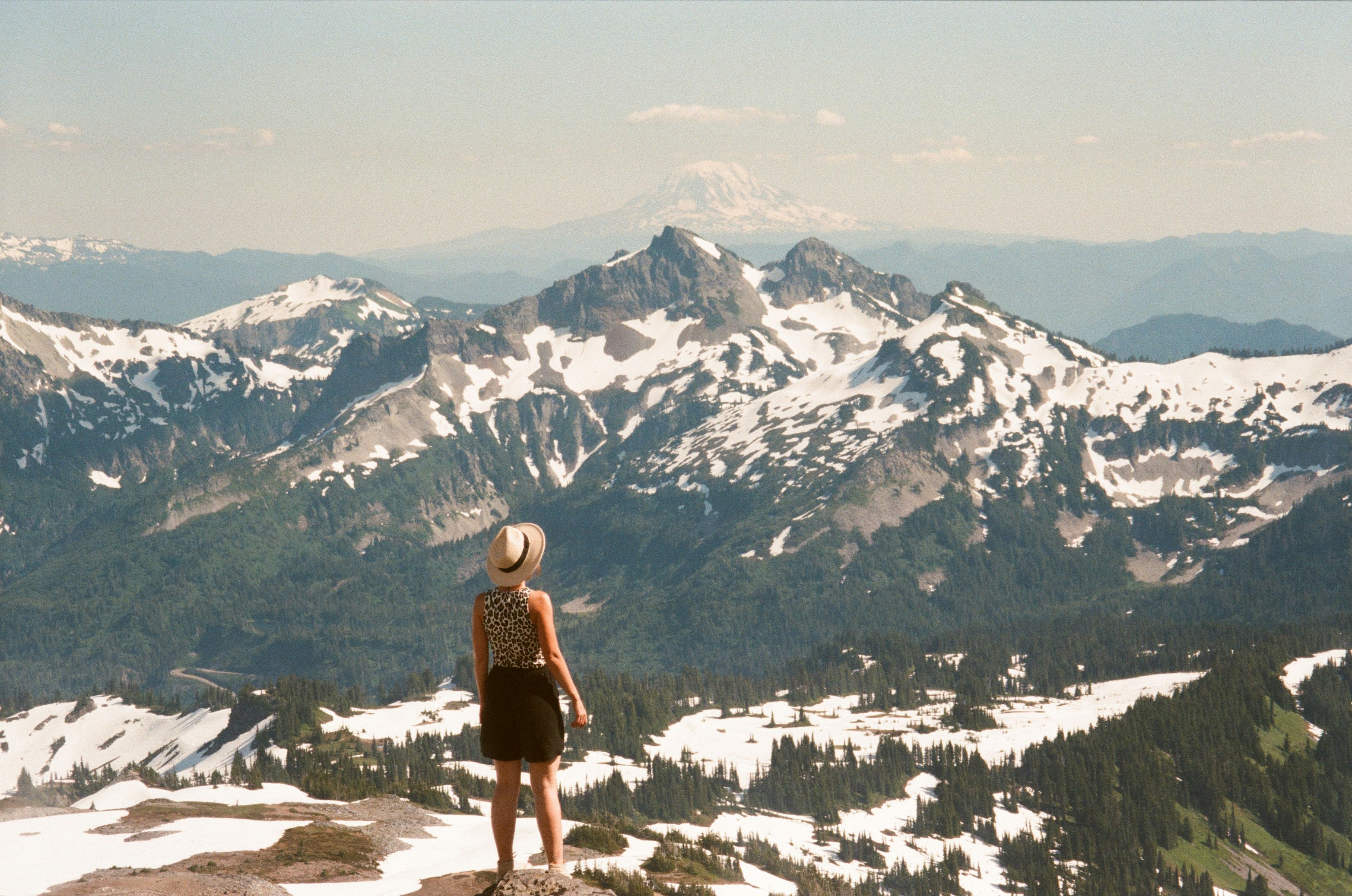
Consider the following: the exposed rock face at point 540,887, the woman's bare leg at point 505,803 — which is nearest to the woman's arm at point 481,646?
the woman's bare leg at point 505,803

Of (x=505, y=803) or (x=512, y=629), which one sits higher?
(x=512, y=629)

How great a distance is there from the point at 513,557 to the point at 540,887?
39.1ft

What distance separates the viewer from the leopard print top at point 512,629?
116ft

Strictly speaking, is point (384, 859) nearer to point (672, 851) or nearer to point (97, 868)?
point (97, 868)

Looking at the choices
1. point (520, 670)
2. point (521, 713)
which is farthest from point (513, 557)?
point (521, 713)

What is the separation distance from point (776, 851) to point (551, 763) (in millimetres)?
133282

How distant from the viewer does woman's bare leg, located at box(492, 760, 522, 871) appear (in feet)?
122

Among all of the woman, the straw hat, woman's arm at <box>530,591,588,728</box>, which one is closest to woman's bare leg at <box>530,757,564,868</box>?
the woman

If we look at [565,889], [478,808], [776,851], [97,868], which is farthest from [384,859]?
[776,851]

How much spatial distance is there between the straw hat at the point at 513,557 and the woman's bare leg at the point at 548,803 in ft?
17.2

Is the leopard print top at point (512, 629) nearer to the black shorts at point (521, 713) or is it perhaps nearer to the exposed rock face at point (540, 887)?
the black shorts at point (521, 713)

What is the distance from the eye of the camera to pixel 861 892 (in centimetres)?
15900

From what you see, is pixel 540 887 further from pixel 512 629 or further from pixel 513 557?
pixel 513 557

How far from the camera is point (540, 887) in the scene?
40.8 m
